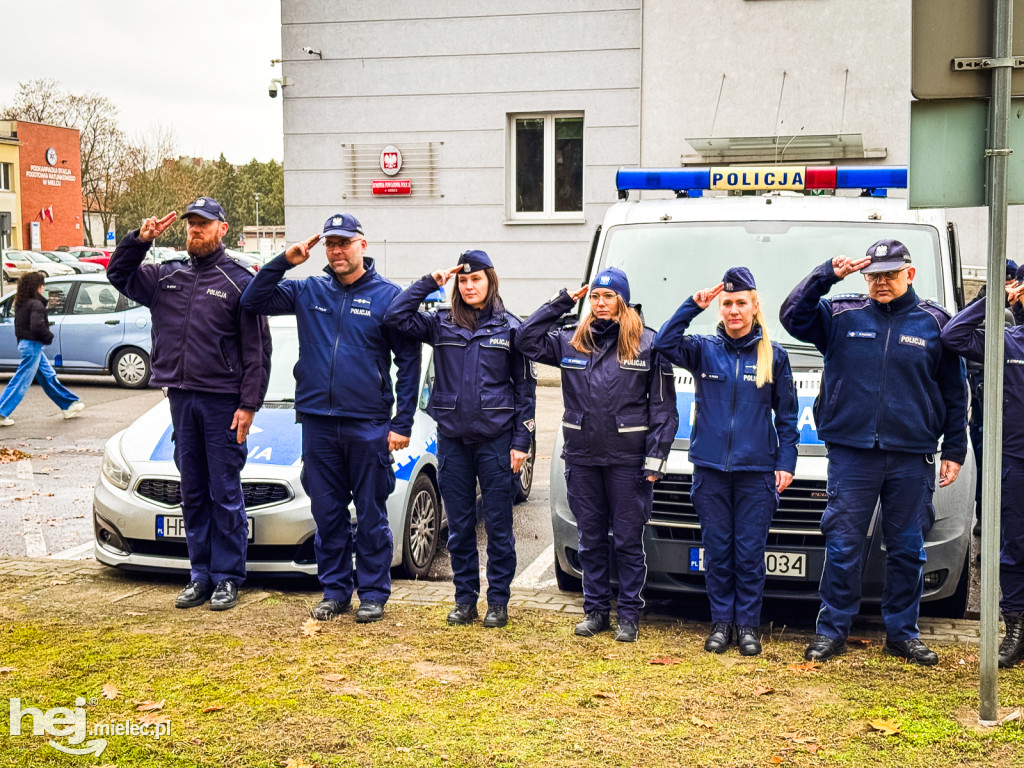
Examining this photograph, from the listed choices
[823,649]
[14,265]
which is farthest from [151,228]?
[14,265]

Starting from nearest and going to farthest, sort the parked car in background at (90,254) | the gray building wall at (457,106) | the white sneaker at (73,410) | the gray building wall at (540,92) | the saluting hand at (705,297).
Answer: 1. the saluting hand at (705,297)
2. the white sneaker at (73,410)
3. the gray building wall at (540,92)
4. the gray building wall at (457,106)
5. the parked car in background at (90,254)

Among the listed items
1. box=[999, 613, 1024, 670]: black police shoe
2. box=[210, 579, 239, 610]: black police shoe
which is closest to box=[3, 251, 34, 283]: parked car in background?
box=[210, 579, 239, 610]: black police shoe

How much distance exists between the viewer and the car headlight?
276 inches

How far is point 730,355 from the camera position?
5742 millimetres

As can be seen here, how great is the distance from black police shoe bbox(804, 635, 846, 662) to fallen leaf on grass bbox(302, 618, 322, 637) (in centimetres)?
242

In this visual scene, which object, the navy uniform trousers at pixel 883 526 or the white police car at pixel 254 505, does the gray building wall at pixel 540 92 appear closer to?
the white police car at pixel 254 505

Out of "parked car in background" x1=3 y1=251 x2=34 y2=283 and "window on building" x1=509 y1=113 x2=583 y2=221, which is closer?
"window on building" x1=509 y1=113 x2=583 y2=221

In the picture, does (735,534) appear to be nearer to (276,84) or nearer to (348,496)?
(348,496)

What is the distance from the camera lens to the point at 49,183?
7319cm

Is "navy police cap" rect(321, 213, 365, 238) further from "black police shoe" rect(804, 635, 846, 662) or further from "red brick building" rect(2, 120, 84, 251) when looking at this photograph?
"red brick building" rect(2, 120, 84, 251)

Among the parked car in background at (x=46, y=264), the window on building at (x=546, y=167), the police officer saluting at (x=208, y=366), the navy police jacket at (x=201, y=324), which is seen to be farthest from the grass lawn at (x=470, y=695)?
the parked car in background at (x=46, y=264)

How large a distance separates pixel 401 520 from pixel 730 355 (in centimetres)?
249

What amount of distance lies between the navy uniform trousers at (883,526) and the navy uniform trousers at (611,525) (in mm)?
897

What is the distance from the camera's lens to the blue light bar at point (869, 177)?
24.3 feet
